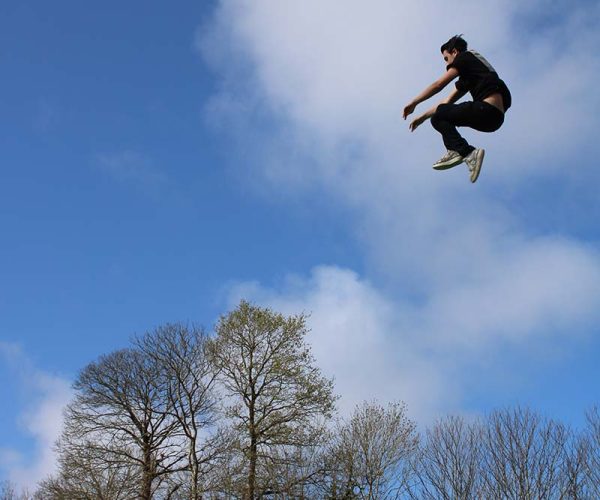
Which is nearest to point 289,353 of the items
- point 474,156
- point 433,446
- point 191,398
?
point 191,398

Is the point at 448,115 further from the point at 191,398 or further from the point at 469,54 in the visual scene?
the point at 191,398

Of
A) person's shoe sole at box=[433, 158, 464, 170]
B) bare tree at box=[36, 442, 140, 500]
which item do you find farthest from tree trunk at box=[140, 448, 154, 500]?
person's shoe sole at box=[433, 158, 464, 170]

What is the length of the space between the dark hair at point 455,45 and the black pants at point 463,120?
547 mm

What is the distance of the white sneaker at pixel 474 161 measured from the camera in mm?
6363

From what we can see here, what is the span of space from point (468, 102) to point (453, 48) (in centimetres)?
56

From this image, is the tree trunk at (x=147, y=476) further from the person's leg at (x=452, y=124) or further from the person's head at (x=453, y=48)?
the person's head at (x=453, y=48)

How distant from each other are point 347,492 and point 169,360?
1102cm

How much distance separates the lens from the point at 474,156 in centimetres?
646

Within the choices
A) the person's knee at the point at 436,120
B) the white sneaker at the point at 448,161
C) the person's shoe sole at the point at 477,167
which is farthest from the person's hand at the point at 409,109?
the person's shoe sole at the point at 477,167

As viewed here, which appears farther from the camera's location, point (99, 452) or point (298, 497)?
point (99, 452)

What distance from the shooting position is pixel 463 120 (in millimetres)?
6355

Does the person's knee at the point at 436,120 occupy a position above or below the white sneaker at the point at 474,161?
above

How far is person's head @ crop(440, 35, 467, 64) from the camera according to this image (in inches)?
247

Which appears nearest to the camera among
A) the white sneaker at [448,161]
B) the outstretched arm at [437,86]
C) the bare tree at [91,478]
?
the outstretched arm at [437,86]
